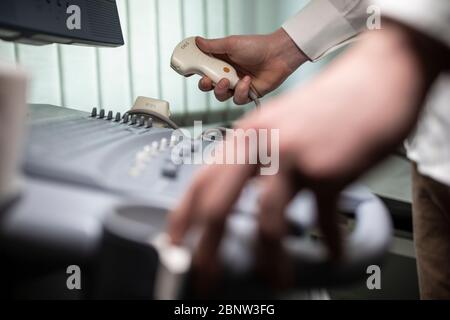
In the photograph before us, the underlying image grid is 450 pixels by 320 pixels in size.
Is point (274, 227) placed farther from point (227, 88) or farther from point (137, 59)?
point (137, 59)

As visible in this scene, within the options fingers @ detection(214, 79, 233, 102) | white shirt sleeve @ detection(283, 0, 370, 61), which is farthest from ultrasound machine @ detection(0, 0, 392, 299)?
white shirt sleeve @ detection(283, 0, 370, 61)

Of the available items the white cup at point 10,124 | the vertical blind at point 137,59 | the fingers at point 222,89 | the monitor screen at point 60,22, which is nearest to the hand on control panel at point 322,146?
the white cup at point 10,124

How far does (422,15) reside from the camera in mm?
317

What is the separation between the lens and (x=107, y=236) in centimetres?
30

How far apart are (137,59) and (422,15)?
124 cm

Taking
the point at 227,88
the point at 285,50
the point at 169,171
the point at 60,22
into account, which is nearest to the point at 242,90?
the point at 227,88

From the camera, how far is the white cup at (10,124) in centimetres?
29

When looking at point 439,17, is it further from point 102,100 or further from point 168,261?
point 102,100

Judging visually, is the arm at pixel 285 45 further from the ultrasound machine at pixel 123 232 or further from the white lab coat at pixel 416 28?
the ultrasound machine at pixel 123 232

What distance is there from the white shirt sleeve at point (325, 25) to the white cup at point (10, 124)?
2.50 feet

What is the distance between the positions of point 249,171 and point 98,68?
3.84ft

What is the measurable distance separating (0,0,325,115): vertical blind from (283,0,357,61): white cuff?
632 mm

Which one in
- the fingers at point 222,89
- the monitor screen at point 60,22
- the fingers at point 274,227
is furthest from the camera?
the fingers at point 222,89

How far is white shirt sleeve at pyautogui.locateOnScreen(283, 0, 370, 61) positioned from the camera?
918 mm
